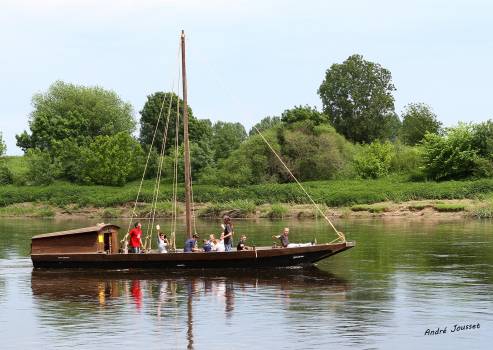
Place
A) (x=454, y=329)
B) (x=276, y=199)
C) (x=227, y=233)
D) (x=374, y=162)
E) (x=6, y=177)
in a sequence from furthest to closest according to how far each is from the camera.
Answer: (x=6, y=177) → (x=374, y=162) → (x=276, y=199) → (x=227, y=233) → (x=454, y=329)

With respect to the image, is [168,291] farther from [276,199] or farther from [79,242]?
[276,199]

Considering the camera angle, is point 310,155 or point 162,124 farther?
point 162,124

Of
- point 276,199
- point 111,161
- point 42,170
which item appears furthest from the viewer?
point 42,170

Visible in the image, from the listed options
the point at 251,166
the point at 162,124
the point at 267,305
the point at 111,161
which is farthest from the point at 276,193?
the point at 267,305

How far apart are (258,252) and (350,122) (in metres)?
80.4

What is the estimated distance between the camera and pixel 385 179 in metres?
A: 93.7

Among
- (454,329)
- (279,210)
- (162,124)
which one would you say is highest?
(162,124)

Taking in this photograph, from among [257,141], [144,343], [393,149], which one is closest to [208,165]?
[257,141]

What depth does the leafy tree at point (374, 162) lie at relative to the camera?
319 ft

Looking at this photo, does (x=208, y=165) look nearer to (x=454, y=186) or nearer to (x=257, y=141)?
(x=257, y=141)

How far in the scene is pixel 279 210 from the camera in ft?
279

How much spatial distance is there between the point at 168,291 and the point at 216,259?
4.92m

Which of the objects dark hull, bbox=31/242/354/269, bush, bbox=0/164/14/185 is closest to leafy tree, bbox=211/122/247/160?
bush, bbox=0/164/14/185

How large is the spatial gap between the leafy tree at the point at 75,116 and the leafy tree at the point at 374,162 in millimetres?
39771
